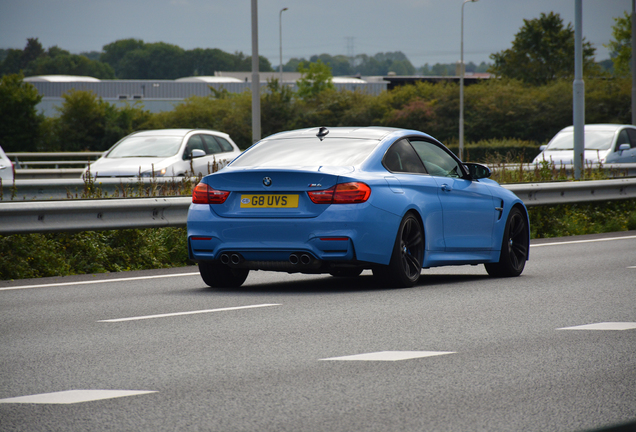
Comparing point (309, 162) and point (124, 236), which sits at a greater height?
point (309, 162)

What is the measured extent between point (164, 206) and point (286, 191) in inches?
145

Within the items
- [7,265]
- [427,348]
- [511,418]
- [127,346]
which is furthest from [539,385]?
[7,265]

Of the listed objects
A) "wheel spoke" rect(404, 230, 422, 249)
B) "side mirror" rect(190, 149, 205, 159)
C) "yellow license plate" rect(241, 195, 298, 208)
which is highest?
"side mirror" rect(190, 149, 205, 159)

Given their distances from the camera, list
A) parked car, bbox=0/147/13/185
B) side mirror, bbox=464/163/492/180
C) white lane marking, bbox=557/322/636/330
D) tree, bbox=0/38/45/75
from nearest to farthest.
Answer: white lane marking, bbox=557/322/636/330 < side mirror, bbox=464/163/492/180 < parked car, bbox=0/147/13/185 < tree, bbox=0/38/45/75

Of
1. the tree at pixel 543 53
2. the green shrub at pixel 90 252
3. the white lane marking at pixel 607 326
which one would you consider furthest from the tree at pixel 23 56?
the white lane marking at pixel 607 326

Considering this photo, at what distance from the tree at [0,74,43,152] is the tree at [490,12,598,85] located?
37.8 m

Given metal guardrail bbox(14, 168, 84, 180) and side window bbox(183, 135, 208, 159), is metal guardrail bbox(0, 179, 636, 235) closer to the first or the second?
side window bbox(183, 135, 208, 159)

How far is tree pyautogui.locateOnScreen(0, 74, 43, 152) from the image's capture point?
194ft

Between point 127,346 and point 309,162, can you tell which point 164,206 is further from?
point 127,346

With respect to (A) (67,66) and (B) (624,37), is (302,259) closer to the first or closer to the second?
(B) (624,37)

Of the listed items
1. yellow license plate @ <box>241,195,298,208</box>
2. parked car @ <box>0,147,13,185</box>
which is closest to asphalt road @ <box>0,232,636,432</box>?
yellow license plate @ <box>241,195,298,208</box>

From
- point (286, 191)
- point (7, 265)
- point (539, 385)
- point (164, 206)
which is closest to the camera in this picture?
point (539, 385)

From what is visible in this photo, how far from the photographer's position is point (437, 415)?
4.38 metres

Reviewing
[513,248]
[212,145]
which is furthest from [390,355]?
[212,145]
